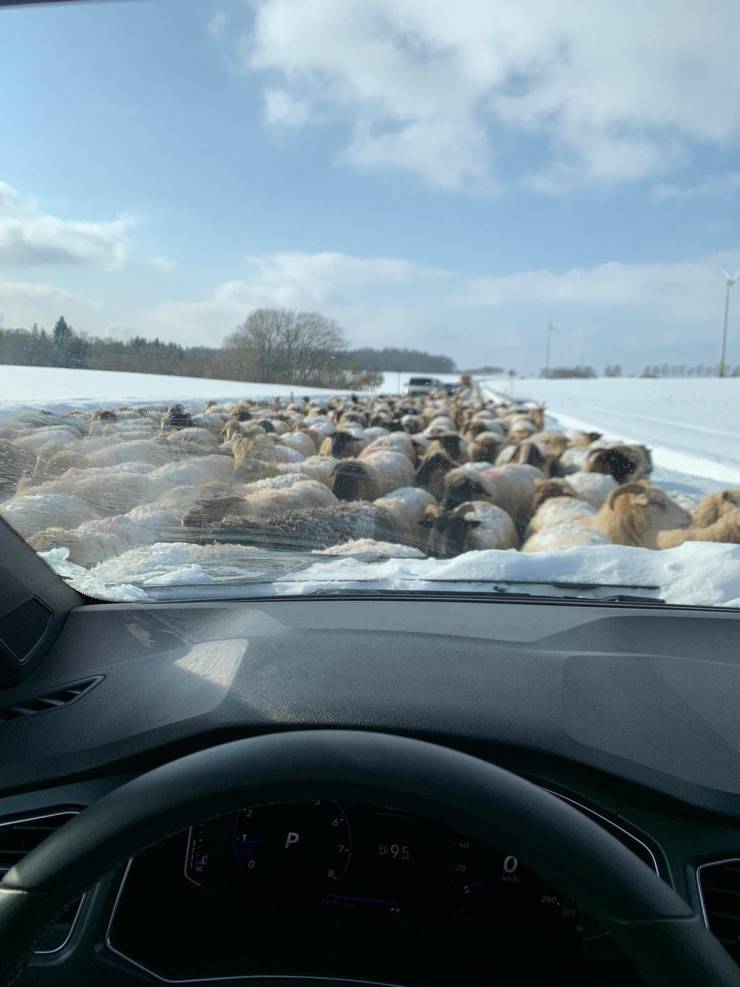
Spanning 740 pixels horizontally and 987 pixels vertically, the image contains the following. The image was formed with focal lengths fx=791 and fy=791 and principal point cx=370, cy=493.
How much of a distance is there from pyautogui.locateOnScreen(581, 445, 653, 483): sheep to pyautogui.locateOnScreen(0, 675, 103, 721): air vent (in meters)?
3.70

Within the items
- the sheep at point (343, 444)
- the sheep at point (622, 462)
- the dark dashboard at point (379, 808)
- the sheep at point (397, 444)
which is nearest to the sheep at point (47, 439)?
the dark dashboard at point (379, 808)

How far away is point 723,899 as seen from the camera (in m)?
1.96

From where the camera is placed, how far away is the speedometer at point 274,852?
2.16 meters

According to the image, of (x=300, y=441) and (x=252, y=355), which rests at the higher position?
(x=252, y=355)

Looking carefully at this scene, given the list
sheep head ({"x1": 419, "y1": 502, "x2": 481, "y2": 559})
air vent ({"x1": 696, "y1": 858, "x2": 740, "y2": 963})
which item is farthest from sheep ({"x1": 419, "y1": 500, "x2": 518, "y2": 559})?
air vent ({"x1": 696, "y1": 858, "x2": 740, "y2": 963})

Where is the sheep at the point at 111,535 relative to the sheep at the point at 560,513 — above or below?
above

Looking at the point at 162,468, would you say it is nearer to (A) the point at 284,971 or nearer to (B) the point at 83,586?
(B) the point at 83,586

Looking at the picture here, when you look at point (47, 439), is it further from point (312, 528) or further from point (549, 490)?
point (549, 490)

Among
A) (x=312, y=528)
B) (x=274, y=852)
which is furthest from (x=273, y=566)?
(x=274, y=852)

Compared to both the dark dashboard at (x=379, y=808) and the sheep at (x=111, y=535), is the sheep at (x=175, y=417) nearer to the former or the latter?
the sheep at (x=111, y=535)

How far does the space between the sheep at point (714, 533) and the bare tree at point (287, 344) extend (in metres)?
1.88

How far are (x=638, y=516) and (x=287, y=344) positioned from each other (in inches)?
85.1

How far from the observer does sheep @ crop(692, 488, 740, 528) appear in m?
3.95

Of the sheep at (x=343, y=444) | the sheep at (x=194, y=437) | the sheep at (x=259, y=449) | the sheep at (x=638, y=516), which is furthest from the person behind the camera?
the sheep at (x=343, y=444)
